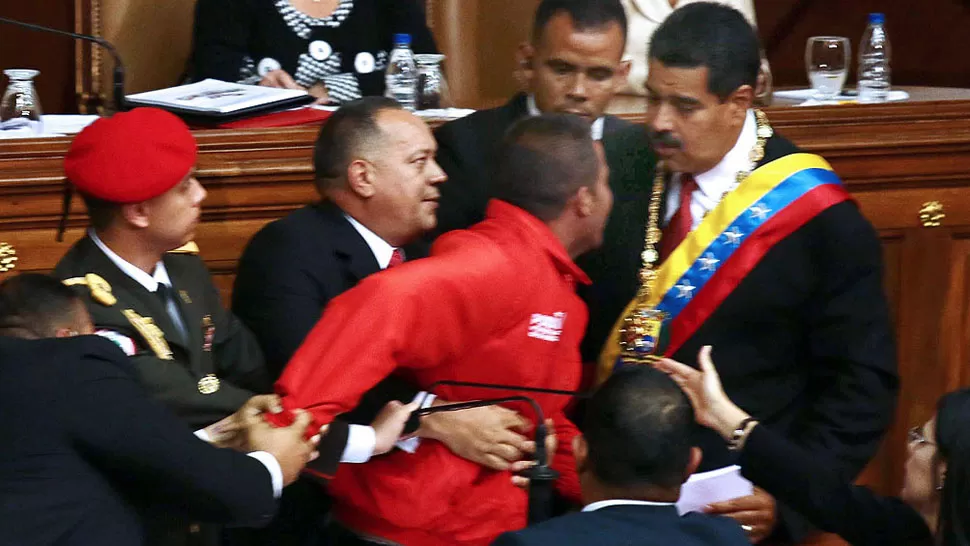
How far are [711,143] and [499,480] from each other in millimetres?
708

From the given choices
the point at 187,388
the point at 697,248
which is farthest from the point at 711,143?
the point at 187,388

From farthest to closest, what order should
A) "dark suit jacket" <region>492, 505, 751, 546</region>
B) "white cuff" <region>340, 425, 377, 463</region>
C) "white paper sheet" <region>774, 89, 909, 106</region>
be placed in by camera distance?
1. "white paper sheet" <region>774, 89, 909, 106</region>
2. "white cuff" <region>340, 425, 377, 463</region>
3. "dark suit jacket" <region>492, 505, 751, 546</region>

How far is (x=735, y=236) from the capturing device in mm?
2510

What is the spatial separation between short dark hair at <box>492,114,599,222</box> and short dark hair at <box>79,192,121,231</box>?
0.61m

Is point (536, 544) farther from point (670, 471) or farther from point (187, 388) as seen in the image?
point (187, 388)

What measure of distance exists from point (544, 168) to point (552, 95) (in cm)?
67

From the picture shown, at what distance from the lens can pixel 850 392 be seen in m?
2.39

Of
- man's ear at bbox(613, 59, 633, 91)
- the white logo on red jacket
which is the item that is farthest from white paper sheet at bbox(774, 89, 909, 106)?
the white logo on red jacket

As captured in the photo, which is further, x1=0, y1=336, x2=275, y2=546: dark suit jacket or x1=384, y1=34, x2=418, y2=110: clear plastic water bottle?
x1=384, y1=34, x2=418, y2=110: clear plastic water bottle

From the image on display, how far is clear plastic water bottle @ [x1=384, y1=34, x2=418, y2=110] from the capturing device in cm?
348

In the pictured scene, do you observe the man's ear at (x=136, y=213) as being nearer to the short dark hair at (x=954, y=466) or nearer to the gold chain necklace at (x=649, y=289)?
the gold chain necklace at (x=649, y=289)

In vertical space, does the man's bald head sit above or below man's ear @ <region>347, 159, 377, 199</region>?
below

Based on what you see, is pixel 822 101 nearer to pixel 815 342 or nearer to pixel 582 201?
pixel 815 342

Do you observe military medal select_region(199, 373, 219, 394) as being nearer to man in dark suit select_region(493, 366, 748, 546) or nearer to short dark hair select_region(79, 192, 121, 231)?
short dark hair select_region(79, 192, 121, 231)
